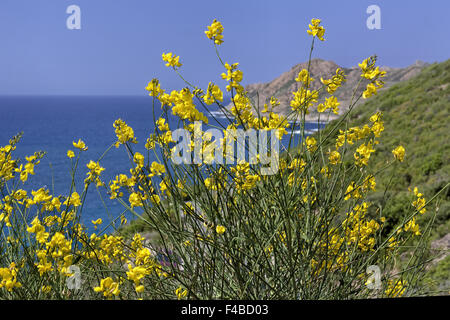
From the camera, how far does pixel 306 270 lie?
1788 mm

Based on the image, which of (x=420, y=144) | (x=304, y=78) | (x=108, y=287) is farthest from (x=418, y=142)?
(x=108, y=287)

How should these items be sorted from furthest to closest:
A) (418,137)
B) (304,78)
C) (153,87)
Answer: (418,137), (304,78), (153,87)

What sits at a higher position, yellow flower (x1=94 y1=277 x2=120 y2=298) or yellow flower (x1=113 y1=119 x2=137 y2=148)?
yellow flower (x1=113 y1=119 x2=137 y2=148)

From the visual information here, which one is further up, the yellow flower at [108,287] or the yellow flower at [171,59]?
the yellow flower at [171,59]

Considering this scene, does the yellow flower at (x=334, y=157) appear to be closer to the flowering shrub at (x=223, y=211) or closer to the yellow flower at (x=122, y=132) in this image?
the flowering shrub at (x=223, y=211)

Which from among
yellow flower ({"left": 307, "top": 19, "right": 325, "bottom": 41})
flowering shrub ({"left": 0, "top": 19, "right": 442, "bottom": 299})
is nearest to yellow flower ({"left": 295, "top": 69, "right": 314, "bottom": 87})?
flowering shrub ({"left": 0, "top": 19, "right": 442, "bottom": 299})

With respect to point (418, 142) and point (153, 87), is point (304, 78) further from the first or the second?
point (418, 142)


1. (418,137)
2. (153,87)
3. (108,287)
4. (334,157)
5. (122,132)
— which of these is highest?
(153,87)

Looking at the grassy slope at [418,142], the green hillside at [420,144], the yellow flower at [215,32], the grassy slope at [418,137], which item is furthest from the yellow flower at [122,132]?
the grassy slope at [418,137]

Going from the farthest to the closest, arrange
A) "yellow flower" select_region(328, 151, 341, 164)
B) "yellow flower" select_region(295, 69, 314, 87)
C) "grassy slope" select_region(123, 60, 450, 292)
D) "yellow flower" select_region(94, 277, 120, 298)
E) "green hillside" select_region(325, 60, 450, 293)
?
"grassy slope" select_region(123, 60, 450, 292) → "green hillside" select_region(325, 60, 450, 293) → "yellow flower" select_region(328, 151, 341, 164) → "yellow flower" select_region(295, 69, 314, 87) → "yellow flower" select_region(94, 277, 120, 298)

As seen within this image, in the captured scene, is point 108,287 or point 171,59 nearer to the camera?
point 108,287

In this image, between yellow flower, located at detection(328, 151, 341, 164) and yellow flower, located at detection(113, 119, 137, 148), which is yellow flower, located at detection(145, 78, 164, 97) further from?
yellow flower, located at detection(328, 151, 341, 164)

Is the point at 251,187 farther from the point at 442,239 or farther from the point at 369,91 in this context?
the point at 442,239
